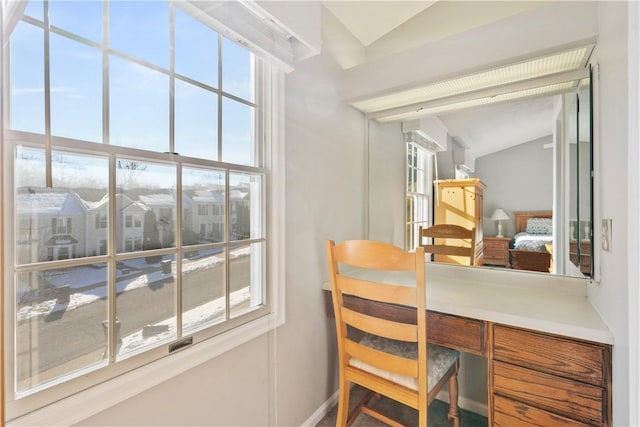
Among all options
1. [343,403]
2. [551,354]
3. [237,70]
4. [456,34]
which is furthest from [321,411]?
[456,34]

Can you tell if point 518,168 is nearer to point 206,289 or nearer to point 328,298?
point 328,298

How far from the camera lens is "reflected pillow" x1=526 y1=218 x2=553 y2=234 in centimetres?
158

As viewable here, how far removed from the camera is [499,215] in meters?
1.72

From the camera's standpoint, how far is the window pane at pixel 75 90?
0.83 m

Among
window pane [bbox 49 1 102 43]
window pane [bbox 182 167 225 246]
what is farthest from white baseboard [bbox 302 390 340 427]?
window pane [bbox 49 1 102 43]

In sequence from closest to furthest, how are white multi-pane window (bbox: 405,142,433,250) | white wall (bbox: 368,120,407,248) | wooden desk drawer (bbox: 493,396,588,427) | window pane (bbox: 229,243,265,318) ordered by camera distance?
wooden desk drawer (bbox: 493,396,588,427)
window pane (bbox: 229,243,265,318)
white multi-pane window (bbox: 405,142,433,250)
white wall (bbox: 368,120,407,248)

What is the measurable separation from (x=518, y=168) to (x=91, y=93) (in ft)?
6.59

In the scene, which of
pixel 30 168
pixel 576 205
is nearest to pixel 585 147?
pixel 576 205

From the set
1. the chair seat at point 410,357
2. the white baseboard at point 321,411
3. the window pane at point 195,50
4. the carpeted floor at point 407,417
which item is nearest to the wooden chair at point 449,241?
the chair seat at point 410,357

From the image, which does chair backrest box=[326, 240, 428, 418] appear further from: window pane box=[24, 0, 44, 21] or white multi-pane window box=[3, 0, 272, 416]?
window pane box=[24, 0, 44, 21]

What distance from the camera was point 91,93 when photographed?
0.89 m

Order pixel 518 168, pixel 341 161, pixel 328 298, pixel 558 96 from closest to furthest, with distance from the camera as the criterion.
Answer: pixel 558 96
pixel 518 168
pixel 328 298
pixel 341 161

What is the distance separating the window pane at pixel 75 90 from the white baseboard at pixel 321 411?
175cm

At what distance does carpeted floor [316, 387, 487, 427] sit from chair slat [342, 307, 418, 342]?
31.6 inches
